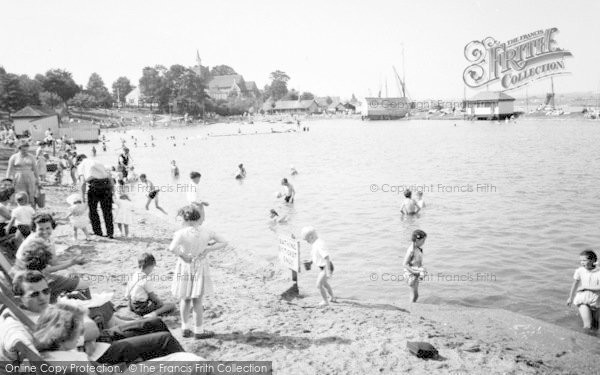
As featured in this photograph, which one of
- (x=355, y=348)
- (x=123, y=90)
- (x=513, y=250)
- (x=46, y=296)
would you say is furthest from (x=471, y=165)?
(x=123, y=90)

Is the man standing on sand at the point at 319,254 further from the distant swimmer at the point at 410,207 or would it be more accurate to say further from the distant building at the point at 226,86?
the distant building at the point at 226,86

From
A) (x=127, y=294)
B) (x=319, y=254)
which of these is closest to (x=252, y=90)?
(x=319, y=254)

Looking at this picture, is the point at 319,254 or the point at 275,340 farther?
the point at 319,254

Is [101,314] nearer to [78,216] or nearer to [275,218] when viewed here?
[78,216]

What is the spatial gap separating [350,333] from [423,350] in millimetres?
1208

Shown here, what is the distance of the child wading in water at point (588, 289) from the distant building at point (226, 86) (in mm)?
174138

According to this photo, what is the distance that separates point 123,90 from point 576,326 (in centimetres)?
17125

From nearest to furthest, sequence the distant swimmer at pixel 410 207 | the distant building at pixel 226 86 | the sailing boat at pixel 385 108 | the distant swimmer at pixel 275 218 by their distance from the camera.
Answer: the distant swimmer at pixel 275 218 < the distant swimmer at pixel 410 207 < the sailing boat at pixel 385 108 < the distant building at pixel 226 86

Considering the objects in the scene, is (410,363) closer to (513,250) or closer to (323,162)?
(513,250)

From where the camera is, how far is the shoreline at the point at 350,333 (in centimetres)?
606

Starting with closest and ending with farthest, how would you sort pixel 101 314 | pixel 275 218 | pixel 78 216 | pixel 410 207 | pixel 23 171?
pixel 101 314 < pixel 78 216 < pixel 23 171 < pixel 275 218 < pixel 410 207

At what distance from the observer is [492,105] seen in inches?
4082

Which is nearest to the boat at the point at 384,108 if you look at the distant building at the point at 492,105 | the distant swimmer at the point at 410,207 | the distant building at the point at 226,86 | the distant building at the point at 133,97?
the distant building at the point at 492,105

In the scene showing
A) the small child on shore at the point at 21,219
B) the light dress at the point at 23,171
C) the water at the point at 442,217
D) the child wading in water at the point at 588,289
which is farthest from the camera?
the light dress at the point at 23,171
